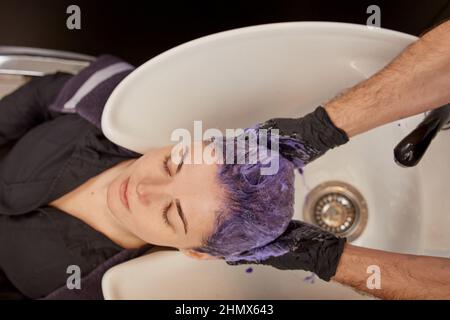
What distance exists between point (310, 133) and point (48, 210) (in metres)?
0.61

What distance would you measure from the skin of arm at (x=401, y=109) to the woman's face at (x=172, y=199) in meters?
0.25

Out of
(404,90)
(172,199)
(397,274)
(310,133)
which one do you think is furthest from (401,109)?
(172,199)

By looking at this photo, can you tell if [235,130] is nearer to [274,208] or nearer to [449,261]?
[274,208]

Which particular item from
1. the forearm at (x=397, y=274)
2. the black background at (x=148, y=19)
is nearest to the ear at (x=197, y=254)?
the forearm at (x=397, y=274)

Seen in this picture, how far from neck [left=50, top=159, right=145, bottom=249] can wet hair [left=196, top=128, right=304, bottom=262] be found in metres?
0.25

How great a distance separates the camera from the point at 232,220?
2.72ft

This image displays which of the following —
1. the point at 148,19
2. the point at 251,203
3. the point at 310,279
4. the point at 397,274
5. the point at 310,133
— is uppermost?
the point at 148,19

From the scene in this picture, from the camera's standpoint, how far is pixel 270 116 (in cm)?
107

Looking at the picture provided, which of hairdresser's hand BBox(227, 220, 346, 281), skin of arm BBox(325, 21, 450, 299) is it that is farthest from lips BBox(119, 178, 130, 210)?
skin of arm BBox(325, 21, 450, 299)

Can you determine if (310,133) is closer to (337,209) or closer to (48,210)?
(337,209)

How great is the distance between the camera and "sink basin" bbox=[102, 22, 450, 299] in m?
0.93

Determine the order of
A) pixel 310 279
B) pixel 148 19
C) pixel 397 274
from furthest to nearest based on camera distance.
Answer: pixel 148 19, pixel 310 279, pixel 397 274

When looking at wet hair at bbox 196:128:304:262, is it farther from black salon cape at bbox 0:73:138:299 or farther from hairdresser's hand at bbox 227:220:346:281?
black salon cape at bbox 0:73:138:299
